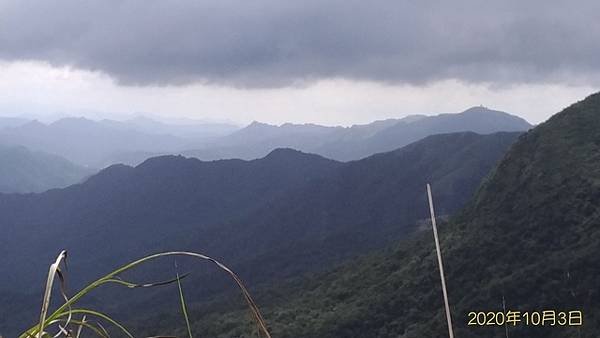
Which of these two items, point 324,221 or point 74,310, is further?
point 324,221

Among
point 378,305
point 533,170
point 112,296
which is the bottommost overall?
point 112,296

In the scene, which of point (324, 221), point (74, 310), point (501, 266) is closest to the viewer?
point (74, 310)

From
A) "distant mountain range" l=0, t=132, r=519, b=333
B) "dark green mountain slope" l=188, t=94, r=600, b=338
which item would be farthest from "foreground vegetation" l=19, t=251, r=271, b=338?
"distant mountain range" l=0, t=132, r=519, b=333

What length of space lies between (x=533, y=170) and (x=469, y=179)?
8161cm

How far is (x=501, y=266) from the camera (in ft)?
155

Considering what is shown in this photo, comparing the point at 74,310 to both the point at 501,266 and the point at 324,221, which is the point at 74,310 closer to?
the point at 501,266

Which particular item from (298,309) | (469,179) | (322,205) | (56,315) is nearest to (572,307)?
(298,309)

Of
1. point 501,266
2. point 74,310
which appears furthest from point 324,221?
point 74,310

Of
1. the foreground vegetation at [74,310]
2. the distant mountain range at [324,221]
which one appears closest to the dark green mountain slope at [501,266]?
the foreground vegetation at [74,310]

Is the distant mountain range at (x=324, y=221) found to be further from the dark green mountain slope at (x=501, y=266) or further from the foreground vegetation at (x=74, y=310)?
the foreground vegetation at (x=74, y=310)

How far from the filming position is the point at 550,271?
137ft

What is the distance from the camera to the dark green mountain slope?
126 ft

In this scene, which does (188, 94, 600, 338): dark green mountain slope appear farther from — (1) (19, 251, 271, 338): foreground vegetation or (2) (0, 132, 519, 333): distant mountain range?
(2) (0, 132, 519, 333): distant mountain range

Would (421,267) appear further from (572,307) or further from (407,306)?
(572,307)
